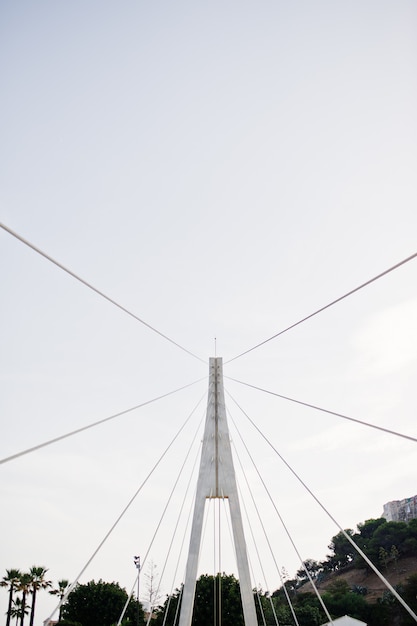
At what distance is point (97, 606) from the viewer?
46312mm

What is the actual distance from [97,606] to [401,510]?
68034 millimetres

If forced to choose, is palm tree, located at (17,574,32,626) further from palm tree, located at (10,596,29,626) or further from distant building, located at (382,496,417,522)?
distant building, located at (382,496,417,522)

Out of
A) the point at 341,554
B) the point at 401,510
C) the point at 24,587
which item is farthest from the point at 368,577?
the point at 24,587

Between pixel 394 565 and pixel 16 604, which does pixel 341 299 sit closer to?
pixel 16 604

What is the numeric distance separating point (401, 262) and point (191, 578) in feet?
42.4

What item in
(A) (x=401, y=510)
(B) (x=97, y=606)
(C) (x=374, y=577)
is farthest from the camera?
(A) (x=401, y=510)

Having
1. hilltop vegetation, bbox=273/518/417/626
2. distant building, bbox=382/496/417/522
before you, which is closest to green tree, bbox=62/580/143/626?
hilltop vegetation, bbox=273/518/417/626

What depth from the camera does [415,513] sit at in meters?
90.9

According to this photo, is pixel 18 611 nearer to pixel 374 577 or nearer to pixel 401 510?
pixel 374 577

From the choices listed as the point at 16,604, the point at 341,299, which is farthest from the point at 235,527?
the point at 16,604

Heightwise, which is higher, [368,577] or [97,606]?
[368,577]

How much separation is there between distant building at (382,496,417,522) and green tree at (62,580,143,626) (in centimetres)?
6003

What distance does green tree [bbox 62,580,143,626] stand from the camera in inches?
1806

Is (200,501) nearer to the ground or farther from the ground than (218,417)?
nearer to the ground
